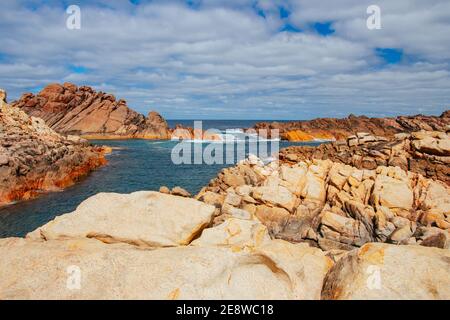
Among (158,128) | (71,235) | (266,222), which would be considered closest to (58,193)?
(266,222)

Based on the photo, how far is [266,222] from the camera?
26.2m

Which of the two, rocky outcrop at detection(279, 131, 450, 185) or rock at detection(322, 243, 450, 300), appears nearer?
rock at detection(322, 243, 450, 300)

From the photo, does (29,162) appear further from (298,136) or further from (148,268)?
(298,136)

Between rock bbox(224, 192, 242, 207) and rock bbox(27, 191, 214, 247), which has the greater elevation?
rock bbox(27, 191, 214, 247)

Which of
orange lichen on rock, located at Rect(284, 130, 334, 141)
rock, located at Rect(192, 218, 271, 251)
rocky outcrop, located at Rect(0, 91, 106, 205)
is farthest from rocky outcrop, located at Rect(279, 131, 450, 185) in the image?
orange lichen on rock, located at Rect(284, 130, 334, 141)

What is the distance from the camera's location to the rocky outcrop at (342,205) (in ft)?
74.2

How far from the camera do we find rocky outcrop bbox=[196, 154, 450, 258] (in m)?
22.6

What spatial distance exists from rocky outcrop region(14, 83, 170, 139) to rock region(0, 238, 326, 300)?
414ft

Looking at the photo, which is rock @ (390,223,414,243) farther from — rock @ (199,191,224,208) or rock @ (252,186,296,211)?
rock @ (199,191,224,208)

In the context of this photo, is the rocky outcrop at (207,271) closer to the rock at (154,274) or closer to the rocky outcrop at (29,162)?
the rock at (154,274)

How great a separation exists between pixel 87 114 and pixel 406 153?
125m

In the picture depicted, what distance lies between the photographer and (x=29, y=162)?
39.9m

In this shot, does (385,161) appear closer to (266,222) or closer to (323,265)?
(266,222)

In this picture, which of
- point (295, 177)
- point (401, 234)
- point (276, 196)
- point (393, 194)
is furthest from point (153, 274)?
point (295, 177)
